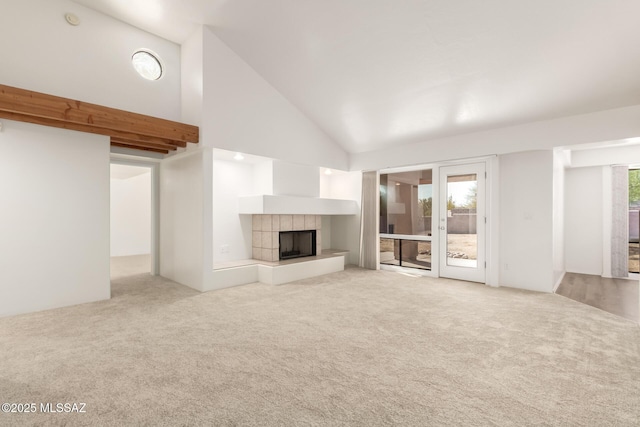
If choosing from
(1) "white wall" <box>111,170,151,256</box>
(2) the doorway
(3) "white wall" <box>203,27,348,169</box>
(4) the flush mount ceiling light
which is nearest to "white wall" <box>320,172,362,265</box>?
(3) "white wall" <box>203,27,348,169</box>

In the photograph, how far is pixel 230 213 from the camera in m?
5.55

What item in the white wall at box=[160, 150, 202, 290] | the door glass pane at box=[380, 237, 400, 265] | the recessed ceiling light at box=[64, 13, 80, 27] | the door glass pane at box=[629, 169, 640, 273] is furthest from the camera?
the door glass pane at box=[380, 237, 400, 265]

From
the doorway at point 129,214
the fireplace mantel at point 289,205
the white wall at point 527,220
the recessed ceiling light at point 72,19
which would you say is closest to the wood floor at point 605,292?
the white wall at point 527,220

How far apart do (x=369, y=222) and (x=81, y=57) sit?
→ 17.6 ft

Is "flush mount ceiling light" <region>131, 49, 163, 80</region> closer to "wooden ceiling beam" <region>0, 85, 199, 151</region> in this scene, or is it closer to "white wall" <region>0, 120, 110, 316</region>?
"wooden ceiling beam" <region>0, 85, 199, 151</region>

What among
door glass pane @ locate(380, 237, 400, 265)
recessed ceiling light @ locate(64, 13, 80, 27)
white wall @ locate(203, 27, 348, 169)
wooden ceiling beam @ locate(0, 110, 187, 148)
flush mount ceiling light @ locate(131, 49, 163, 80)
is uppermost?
recessed ceiling light @ locate(64, 13, 80, 27)

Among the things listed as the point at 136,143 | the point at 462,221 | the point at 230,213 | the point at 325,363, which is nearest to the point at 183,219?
the point at 230,213

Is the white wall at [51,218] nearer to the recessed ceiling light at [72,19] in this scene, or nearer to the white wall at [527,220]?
the recessed ceiling light at [72,19]

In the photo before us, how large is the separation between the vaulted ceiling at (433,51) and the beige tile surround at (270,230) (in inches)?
88.2

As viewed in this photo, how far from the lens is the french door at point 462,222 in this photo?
5.04 metres

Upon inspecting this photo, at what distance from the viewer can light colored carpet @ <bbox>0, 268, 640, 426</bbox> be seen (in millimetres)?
1720

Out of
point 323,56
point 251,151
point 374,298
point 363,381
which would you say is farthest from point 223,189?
point 363,381

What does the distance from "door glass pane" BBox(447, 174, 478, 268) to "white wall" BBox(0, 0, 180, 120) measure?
4.96m

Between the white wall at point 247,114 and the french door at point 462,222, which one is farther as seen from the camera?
the french door at point 462,222
